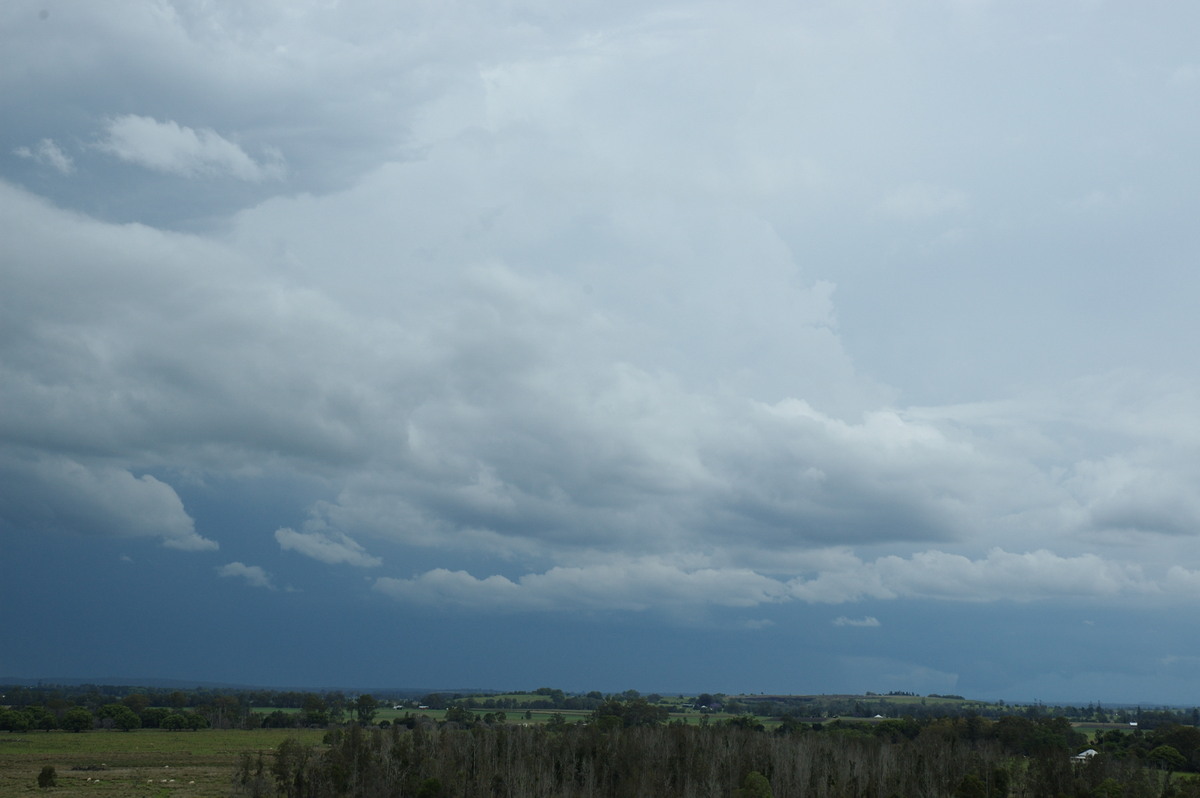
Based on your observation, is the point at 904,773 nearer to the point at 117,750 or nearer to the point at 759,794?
the point at 759,794

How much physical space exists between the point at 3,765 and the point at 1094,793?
474ft

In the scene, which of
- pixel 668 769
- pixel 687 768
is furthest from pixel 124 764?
pixel 687 768

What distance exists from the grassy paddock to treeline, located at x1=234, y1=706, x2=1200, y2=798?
32.8 ft

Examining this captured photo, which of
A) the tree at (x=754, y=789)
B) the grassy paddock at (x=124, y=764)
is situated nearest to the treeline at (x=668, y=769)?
the tree at (x=754, y=789)

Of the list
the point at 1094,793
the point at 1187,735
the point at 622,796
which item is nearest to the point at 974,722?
the point at 1187,735

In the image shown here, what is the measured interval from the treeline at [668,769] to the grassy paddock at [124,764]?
32.8 ft

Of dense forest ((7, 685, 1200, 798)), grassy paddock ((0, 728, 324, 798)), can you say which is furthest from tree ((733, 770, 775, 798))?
grassy paddock ((0, 728, 324, 798))

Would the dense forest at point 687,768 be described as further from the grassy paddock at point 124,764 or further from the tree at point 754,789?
the grassy paddock at point 124,764

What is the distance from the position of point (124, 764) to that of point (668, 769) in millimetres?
86853

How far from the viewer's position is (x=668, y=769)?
117 m

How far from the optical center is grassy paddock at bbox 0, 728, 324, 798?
4222 inches

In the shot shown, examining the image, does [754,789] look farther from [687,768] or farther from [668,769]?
[668,769]

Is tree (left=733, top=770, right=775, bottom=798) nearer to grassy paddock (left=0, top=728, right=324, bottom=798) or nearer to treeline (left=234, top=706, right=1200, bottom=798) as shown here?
treeline (left=234, top=706, right=1200, bottom=798)

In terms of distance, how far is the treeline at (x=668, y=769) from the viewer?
9812 cm
